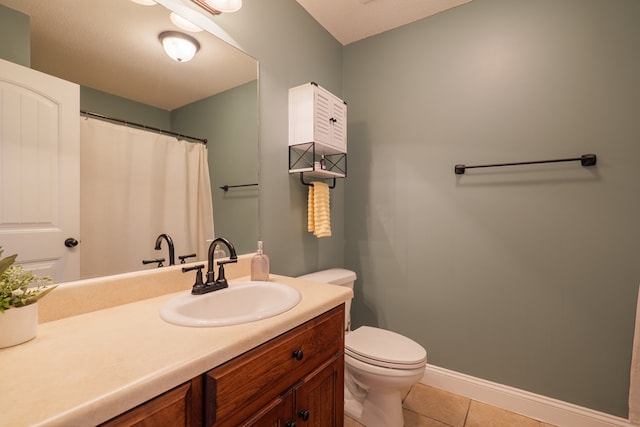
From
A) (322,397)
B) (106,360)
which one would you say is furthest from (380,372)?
(106,360)

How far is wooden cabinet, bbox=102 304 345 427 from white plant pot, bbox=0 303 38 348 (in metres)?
0.40

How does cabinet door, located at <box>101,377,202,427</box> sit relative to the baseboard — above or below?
above

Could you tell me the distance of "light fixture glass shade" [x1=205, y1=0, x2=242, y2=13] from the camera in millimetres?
1221

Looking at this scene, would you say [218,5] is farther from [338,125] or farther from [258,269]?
[258,269]

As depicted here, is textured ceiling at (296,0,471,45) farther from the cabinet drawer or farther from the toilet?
the toilet

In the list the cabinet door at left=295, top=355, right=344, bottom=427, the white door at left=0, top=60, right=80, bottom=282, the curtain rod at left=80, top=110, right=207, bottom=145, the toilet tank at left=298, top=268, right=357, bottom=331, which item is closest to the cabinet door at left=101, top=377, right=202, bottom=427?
the cabinet door at left=295, top=355, right=344, bottom=427

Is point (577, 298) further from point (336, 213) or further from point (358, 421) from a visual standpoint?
point (336, 213)

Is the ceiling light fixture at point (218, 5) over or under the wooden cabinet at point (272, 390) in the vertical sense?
over

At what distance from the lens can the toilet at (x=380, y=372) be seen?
1318 millimetres

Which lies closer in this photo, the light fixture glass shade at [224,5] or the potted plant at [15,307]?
the potted plant at [15,307]

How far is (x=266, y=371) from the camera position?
2.56 feet

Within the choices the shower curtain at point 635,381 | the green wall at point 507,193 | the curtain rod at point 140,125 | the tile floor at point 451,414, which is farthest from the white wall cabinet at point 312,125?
the shower curtain at point 635,381

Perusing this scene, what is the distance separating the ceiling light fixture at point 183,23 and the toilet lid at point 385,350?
1.66 meters

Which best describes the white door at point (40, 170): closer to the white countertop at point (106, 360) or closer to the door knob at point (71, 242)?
the door knob at point (71, 242)
